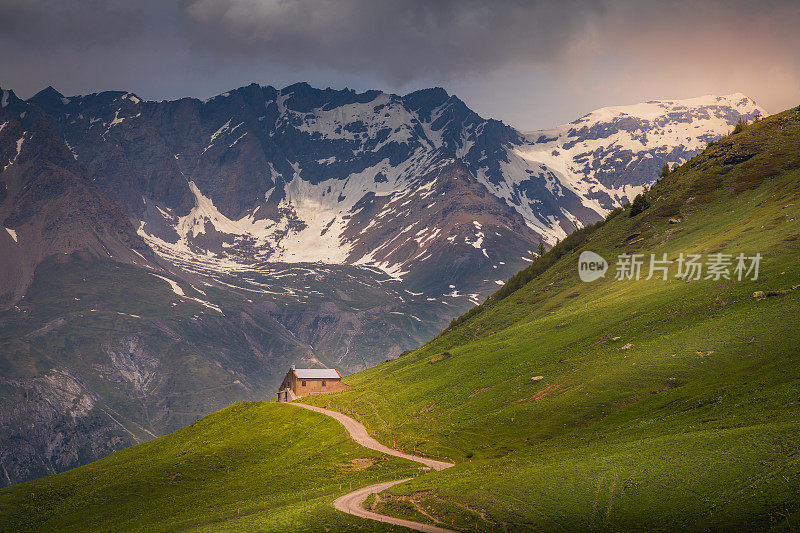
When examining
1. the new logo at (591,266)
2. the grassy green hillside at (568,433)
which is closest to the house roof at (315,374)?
the grassy green hillside at (568,433)

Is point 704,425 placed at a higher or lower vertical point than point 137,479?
lower

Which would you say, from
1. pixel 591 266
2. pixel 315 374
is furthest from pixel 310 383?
pixel 591 266

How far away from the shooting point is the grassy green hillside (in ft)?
218

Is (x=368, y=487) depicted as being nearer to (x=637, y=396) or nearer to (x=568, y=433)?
(x=568, y=433)

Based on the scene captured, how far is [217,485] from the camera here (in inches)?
3873

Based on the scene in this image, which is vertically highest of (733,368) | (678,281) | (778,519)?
(678,281)

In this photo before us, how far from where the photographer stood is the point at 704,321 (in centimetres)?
11025

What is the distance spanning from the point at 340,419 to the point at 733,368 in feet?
221

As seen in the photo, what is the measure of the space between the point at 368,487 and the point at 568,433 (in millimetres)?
26374

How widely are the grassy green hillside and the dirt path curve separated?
1.87 meters

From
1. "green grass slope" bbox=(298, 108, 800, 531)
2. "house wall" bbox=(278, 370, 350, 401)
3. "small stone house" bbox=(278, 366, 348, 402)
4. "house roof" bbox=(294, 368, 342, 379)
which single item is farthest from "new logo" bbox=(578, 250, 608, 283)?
"house wall" bbox=(278, 370, 350, 401)

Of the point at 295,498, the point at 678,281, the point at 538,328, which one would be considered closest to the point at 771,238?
the point at 678,281

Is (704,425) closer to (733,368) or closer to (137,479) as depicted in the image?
(733,368)

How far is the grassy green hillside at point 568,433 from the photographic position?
66.4m
